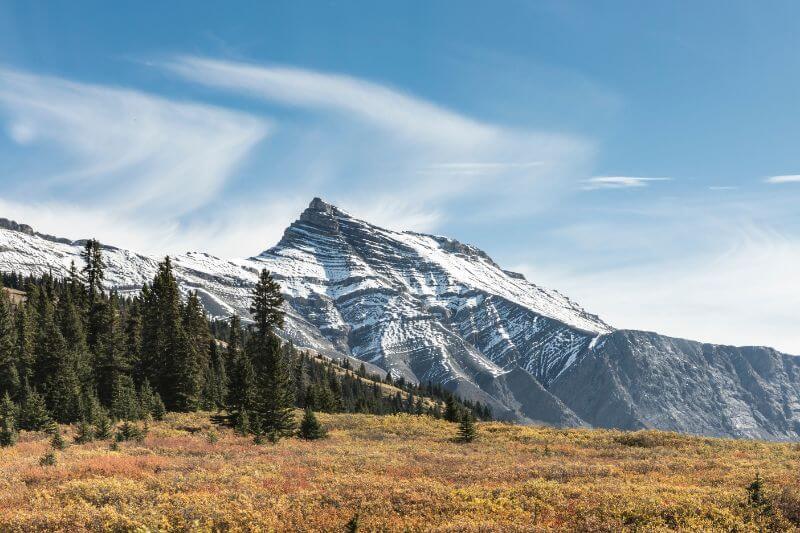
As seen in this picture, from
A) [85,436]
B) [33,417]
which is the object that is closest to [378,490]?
[85,436]

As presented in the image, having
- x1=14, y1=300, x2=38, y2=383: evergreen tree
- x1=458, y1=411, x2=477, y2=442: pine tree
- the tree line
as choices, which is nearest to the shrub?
the tree line

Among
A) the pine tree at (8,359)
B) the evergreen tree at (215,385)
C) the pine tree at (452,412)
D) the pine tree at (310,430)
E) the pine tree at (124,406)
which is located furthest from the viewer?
the evergreen tree at (215,385)

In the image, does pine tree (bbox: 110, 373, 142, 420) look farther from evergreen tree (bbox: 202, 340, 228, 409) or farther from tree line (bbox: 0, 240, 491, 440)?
evergreen tree (bbox: 202, 340, 228, 409)

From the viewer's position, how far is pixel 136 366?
224 feet

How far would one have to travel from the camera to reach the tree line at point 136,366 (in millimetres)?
45031

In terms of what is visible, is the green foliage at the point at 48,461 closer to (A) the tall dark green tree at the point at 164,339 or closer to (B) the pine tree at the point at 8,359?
(A) the tall dark green tree at the point at 164,339

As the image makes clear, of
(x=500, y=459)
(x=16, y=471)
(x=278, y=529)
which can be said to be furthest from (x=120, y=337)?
(x=278, y=529)

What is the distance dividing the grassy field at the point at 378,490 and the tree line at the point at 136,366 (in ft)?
34.2

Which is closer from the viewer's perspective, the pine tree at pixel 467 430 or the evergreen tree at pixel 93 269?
the pine tree at pixel 467 430

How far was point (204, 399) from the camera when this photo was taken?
2653 inches

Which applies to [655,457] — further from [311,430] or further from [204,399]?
[204,399]

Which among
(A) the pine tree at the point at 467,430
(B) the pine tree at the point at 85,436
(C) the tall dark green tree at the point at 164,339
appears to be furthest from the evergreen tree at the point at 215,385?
(A) the pine tree at the point at 467,430

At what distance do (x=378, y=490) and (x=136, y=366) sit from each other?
186 ft

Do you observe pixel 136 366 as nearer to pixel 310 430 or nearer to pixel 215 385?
pixel 215 385
